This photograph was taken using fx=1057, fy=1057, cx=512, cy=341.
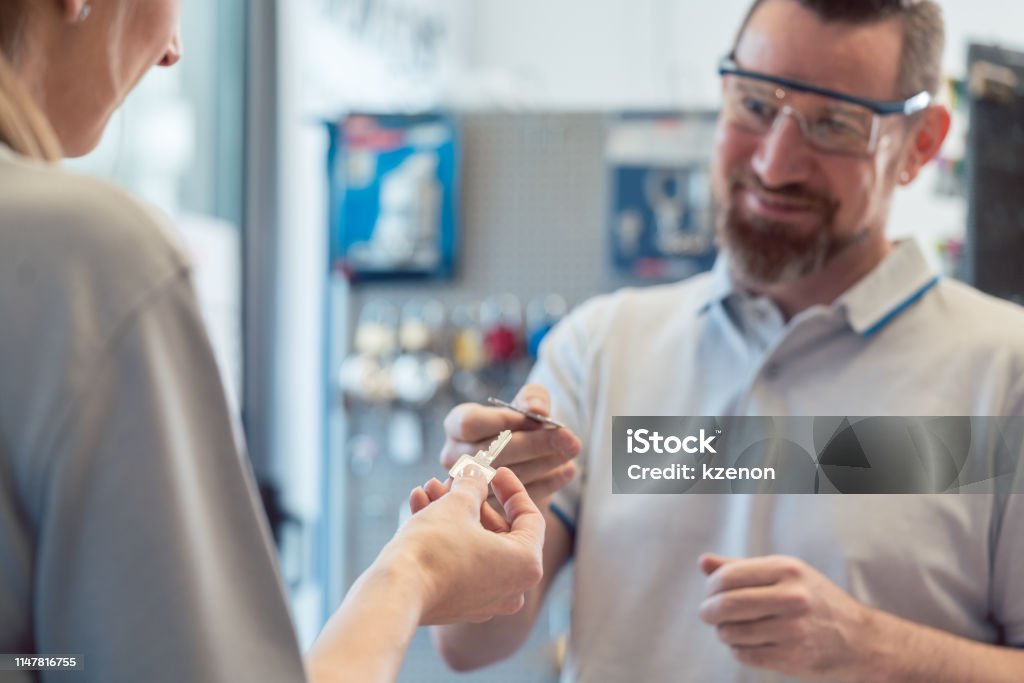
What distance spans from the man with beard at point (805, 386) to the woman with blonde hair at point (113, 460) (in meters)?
0.62

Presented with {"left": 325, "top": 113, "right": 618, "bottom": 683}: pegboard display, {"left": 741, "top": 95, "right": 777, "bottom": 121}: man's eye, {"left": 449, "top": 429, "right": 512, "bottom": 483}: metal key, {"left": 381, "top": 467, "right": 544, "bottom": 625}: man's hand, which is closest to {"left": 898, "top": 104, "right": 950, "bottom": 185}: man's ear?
{"left": 741, "top": 95, "right": 777, "bottom": 121}: man's eye

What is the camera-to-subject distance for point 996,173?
2.44 m

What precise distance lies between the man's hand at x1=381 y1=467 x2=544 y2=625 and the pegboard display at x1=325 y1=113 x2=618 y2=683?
215 centimetres

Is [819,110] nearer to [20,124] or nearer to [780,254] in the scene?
[780,254]

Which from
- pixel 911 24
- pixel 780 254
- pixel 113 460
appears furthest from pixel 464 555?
pixel 911 24

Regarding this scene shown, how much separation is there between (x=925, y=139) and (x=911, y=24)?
0.18 meters

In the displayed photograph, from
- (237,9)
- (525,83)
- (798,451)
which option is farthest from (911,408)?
(525,83)

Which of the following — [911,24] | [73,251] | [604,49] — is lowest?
[73,251]

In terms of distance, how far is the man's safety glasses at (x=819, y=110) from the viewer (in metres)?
1.50

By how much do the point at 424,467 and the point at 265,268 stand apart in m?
1.13

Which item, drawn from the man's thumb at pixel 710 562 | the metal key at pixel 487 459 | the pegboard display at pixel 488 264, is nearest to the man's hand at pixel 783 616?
the man's thumb at pixel 710 562

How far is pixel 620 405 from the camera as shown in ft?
5.12

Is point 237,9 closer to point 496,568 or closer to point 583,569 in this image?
point 583,569

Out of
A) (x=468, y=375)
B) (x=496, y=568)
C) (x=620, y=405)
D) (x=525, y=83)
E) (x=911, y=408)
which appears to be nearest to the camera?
(x=496, y=568)
